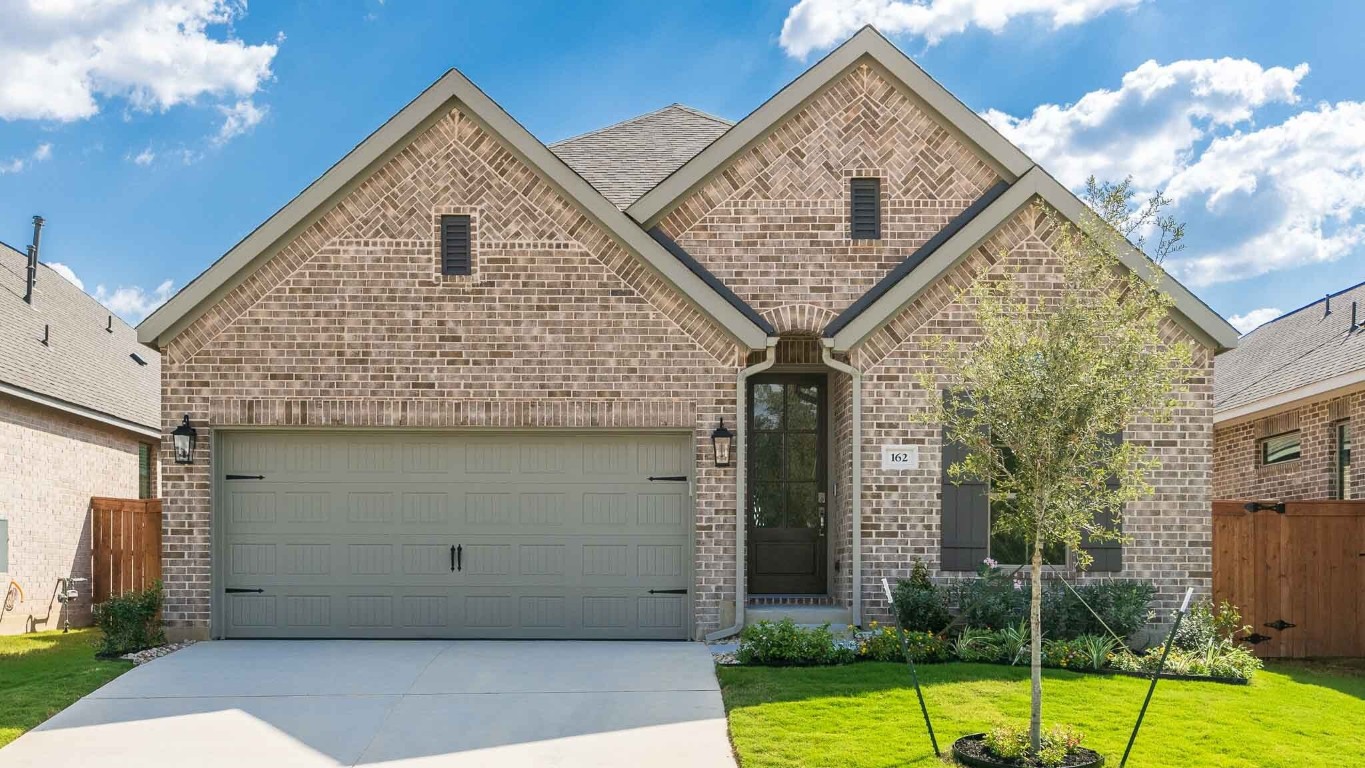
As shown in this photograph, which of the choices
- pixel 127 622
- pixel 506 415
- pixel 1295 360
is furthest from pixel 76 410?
pixel 1295 360

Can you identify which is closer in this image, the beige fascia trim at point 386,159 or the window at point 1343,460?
the beige fascia trim at point 386,159

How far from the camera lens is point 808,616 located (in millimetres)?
11898

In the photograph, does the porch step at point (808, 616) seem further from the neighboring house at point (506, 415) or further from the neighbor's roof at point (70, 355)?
the neighbor's roof at point (70, 355)

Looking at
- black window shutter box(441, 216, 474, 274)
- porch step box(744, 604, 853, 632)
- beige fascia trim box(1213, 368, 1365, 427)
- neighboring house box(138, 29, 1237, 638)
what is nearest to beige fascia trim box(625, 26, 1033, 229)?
neighboring house box(138, 29, 1237, 638)

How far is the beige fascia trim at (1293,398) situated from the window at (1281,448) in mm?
384

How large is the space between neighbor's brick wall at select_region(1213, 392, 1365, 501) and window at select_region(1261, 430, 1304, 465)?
8cm

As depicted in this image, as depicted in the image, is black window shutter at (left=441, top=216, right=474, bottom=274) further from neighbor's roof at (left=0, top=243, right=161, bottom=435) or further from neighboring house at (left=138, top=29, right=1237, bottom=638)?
neighbor's roof at (left=0, top=243, right=161, bottom=435)

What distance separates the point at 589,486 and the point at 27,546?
8.03m

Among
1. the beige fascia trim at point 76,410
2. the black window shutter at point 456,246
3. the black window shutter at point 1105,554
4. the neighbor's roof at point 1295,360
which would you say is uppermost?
the black window shutter at point 456,246

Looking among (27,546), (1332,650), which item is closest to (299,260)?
(27,546)

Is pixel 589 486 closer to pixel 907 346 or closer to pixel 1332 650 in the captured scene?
pixel 907 346

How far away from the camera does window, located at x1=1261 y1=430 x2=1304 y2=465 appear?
15.7 m

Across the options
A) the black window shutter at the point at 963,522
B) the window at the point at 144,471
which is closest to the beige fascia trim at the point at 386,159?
the black window shutter at the point at 963,522

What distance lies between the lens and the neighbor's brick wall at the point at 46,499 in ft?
46.8
